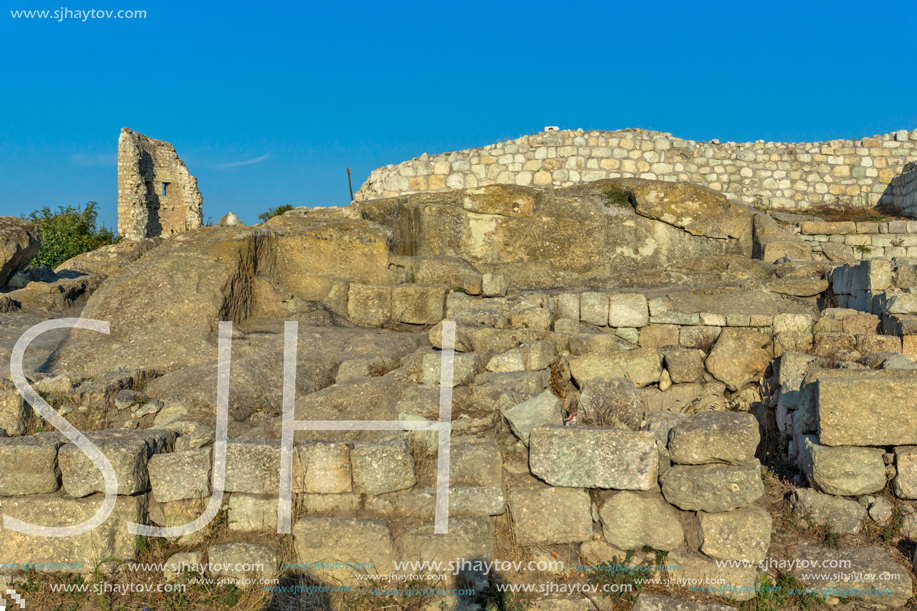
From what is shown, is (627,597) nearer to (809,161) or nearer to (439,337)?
(439,337)

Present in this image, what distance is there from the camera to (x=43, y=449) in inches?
157

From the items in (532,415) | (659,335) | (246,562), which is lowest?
(246,562)

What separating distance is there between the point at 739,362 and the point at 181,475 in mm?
4501

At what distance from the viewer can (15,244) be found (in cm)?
800

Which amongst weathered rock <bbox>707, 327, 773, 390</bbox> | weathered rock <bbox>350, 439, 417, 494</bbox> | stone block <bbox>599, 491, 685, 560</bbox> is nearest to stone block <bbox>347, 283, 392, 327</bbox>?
weathered rock <bbox>707, 327, 773, 390</bbox>

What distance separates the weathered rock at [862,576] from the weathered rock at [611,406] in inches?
48.1

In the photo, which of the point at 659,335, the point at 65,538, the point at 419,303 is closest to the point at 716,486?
the point at 659,335

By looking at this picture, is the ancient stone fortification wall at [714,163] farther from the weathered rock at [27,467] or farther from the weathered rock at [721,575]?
the weathered rock at [721,575]

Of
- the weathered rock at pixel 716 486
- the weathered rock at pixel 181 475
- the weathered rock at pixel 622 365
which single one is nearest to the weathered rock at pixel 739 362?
the weathered rock at pixel 622 365

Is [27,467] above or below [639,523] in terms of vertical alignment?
above

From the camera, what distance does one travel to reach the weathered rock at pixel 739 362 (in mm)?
5832

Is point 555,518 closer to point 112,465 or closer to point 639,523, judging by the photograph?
point 639,523

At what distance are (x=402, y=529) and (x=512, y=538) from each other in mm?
652

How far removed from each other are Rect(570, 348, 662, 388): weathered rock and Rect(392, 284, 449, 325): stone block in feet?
7.99
